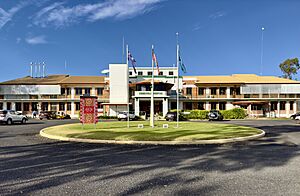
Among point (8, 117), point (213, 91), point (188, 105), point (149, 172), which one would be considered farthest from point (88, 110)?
point (213, 91)

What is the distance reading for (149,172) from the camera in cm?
601

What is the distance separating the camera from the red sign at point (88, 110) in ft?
57.7

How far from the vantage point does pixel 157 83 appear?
143 feet

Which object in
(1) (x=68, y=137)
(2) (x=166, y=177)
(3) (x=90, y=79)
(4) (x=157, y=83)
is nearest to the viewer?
(2) (x=166, y=177)

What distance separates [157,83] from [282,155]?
117 ft

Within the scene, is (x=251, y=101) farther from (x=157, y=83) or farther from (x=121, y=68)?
(x=121, y=68)

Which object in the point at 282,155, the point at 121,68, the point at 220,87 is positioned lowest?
the point at 282,155

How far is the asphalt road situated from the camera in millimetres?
4711

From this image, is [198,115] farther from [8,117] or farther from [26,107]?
[26,107]

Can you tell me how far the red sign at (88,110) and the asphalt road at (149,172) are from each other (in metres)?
8.63

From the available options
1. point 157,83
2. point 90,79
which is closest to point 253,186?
point 157,83

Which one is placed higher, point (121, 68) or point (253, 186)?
point (121, 68)

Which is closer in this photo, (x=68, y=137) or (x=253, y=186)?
(x=253, y=186)

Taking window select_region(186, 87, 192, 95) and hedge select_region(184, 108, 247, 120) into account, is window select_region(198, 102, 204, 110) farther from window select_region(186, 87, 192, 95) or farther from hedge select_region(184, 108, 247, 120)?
hedge select_region(184, 108, 247, 120)
